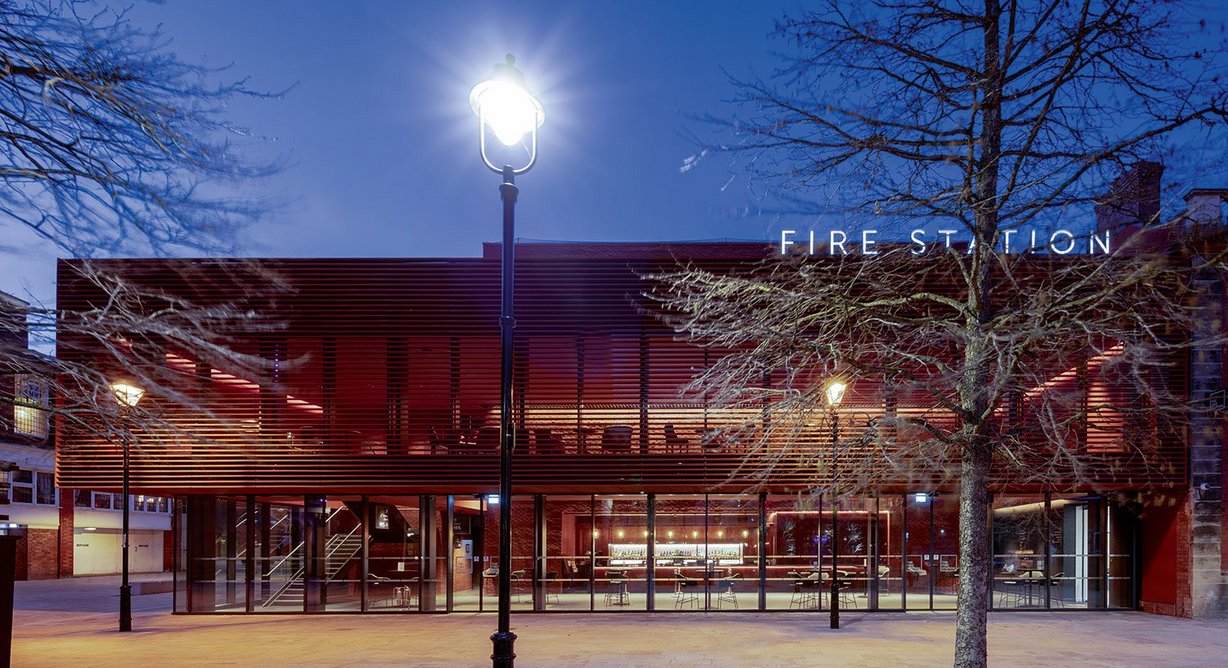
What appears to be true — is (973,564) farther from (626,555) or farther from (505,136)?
(626,555)

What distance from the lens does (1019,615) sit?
2039cm

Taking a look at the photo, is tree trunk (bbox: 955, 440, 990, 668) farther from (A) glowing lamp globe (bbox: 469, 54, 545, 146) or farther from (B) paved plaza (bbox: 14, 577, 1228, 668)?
(A) glowing lamp globe (bbox: 469, 54, 545, 146)

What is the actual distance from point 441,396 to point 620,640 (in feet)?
24.4

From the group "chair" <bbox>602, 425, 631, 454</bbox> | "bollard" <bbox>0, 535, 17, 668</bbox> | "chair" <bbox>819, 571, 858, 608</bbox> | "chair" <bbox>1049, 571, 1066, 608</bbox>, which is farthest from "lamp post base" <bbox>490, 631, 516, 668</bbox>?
"chair" <bbox>1049, 571, 1066, 608</bbox>

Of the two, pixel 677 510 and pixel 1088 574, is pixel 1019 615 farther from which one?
pixel 677 510

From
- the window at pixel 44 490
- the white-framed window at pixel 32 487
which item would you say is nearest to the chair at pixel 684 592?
the white-framed window at pixel 32 487

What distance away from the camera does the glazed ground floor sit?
21172 mm

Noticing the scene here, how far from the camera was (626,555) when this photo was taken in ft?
70.5

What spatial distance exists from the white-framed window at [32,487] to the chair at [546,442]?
32907mm

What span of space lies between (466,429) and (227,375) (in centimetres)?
543

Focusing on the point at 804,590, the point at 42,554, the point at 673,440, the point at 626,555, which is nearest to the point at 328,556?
the point at 626,555

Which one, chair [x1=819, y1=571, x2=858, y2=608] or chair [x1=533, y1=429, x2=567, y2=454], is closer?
chair [x1=533, y1=429, x2=567, y2=454]

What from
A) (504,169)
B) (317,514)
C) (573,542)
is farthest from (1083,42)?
(317,514)

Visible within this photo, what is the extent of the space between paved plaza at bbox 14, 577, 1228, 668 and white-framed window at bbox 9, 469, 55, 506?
22.5 m
